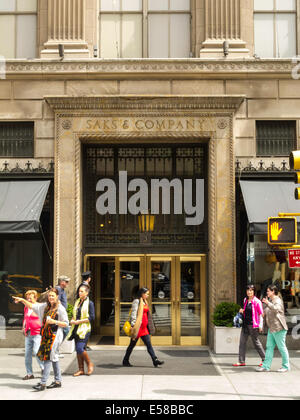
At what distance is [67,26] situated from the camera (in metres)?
15.9

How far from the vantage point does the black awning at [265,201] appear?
560 inches

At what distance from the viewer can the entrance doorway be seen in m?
15.8

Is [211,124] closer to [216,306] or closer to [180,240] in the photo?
[180,240]

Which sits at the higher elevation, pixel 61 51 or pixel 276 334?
pixel 61 51

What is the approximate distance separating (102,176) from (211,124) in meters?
3.27

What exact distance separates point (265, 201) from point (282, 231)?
5325 millimetres

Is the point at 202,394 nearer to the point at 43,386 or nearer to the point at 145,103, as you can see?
the point at 43,386

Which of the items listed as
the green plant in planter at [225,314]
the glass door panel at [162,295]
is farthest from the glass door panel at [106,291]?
the green plant in planter at [225,314]

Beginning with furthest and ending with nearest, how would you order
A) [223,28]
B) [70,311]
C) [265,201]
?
[223,28]
[265,201]
[70,311]

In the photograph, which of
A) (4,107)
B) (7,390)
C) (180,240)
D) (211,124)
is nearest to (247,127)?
(211,124)

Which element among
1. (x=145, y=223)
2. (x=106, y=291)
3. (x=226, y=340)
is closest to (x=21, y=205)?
(x=145, y=223)

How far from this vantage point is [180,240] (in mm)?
16047

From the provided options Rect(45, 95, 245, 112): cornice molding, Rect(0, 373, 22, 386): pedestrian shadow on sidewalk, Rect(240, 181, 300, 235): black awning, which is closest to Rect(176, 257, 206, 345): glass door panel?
Rect(240, 181, 300, 235): black awning

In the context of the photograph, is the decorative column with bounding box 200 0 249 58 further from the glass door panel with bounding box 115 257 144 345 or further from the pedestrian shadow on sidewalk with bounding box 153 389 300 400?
the pedestrian shadow on sidewalk with bounding box 153 389 300 400
